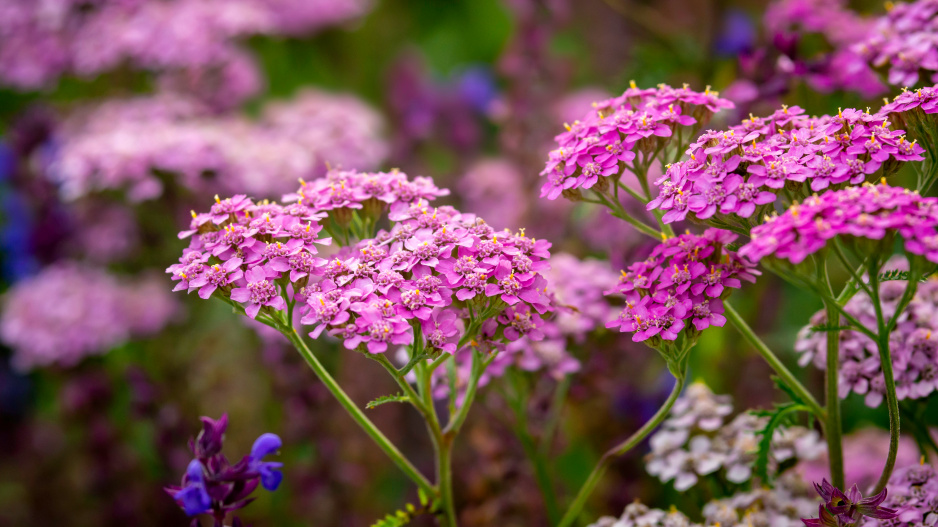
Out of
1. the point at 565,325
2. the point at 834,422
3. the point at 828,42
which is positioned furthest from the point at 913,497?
the point at 828,42

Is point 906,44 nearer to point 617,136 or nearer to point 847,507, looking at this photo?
point 617,136

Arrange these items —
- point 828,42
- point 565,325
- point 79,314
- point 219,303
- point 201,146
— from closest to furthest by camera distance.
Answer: point 565,325 < point 828,42 < point 201,146 < point 79,314 < point 219,303

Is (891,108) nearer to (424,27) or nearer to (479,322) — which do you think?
(479,322)

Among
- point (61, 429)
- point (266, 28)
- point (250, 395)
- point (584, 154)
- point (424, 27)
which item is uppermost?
point (424, 27)

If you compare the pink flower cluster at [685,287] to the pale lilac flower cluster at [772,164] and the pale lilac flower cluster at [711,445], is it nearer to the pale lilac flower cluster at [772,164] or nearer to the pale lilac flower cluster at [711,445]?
the pale lilac flower cluster at [772,164]

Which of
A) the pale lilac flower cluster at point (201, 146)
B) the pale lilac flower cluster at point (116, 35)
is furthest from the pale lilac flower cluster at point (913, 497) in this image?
the pale lilac flower cluster at point (116, 35)

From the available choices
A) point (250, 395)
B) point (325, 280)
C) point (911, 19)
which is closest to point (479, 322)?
point (325, 280)
